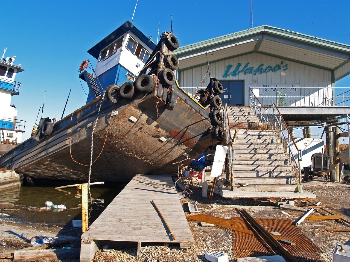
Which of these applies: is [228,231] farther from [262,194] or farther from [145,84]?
[145,84]

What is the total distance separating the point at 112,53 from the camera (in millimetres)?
15609

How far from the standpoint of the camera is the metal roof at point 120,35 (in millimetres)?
14914

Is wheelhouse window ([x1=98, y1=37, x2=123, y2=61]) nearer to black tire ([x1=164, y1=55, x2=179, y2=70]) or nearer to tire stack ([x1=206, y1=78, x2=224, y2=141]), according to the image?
tire stack ([x1=206, y1=78, x2=224, y2=141])

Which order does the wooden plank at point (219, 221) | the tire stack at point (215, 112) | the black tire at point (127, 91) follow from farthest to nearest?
1. the tire stack at point (215, 112)
2. the black tire at point (127, 91)
3. the wooden plank at point (219, 221)

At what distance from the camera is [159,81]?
764cm

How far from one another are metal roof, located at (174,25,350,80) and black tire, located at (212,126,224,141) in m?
6.49

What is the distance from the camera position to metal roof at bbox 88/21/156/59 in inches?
587

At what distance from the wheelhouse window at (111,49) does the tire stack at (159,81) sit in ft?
26.1

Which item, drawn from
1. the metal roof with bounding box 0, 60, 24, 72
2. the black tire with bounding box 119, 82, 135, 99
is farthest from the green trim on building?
the metal roof with bounding box 0, 60, 24, 72

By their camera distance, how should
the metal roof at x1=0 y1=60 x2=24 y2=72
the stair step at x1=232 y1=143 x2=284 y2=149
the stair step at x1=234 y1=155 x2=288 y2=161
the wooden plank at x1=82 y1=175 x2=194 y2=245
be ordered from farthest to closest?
the metal roof at x1=0 y1=60 x2=24 y2=72
the stair step at x1=232 y1=143 x2=284 y2=149
the stair step at x1=234 y1=155 x2=288 y2=161
the wooden plank at x1=82 y1=175 x2=194 y2=245

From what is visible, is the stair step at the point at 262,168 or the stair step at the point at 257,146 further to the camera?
the stair step at the point at 257,146

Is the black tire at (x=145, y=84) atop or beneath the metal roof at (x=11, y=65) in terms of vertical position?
beneath

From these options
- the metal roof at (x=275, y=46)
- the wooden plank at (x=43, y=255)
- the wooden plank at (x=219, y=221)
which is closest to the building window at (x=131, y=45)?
the metal roof at (x=275, y=46)

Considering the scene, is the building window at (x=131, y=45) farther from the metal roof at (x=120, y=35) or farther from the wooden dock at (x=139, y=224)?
the wooden dock at (x=139, y=224)
